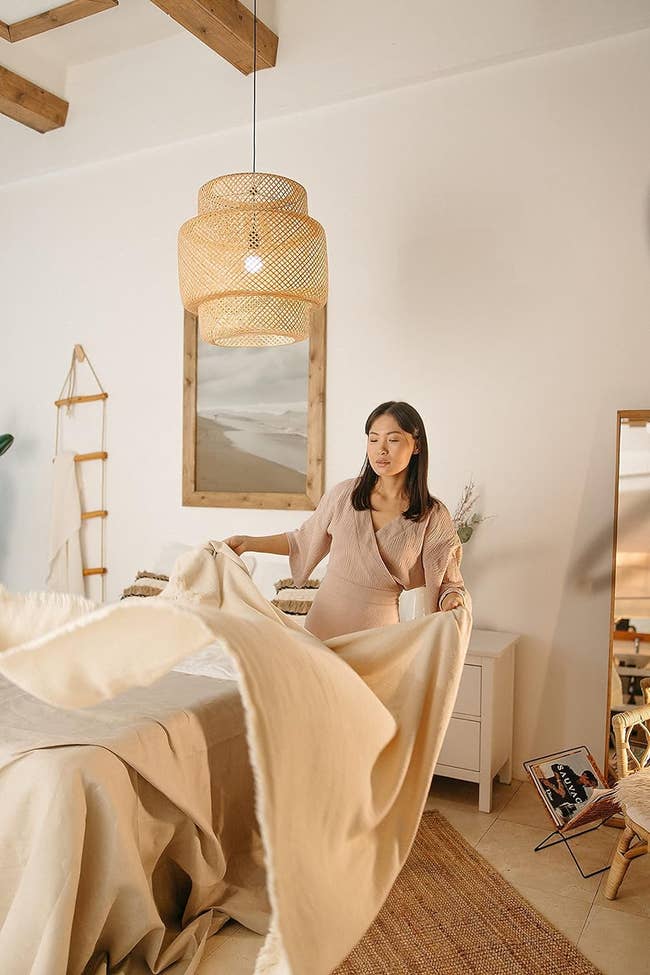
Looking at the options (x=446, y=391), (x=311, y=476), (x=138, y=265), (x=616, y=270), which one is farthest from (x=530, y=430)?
(x=138, y=265)

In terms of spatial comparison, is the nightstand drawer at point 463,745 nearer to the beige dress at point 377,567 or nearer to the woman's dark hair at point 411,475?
the beige dress at point 377,567

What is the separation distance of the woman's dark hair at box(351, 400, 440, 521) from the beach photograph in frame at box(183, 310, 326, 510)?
4.50ft

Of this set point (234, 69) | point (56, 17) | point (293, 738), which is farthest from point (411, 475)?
point (56, 17)

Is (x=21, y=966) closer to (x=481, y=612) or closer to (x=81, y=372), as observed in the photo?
(x=481, y=612)

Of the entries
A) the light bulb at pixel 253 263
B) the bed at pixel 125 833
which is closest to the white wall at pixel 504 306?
the light bulb at pixel 253 263

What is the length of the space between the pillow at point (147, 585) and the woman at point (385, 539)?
1316 mm

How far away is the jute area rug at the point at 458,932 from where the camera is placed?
7.04 ft

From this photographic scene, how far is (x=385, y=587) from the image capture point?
2.58 m

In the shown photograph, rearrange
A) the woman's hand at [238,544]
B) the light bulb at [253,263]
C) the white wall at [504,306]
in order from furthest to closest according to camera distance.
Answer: the white wall at [504,306], the light bulb at [253,263], the woman's hand at [238,544]

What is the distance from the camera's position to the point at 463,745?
128 inches

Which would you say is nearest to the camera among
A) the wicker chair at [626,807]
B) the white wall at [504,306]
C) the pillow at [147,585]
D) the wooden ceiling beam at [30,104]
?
the wicker chair at [626,807]

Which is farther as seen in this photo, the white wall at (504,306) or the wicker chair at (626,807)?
the white wall at (504,306)

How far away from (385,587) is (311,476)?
5.11ft

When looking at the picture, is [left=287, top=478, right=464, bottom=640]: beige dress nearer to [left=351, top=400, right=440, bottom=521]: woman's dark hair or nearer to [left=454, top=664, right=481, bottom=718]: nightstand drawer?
[left=351, top=400, right=440, bottom=521]: woman's dark hair
